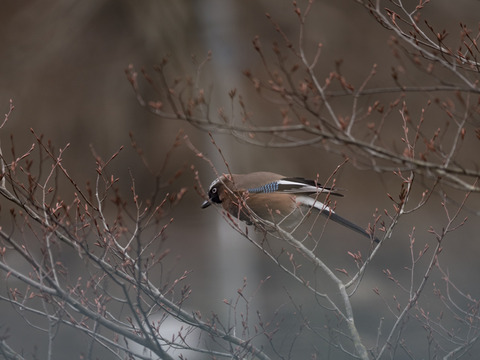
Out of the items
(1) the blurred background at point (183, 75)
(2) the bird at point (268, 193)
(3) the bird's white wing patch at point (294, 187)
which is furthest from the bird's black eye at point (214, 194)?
(1) the blurred background at point (183, 75)

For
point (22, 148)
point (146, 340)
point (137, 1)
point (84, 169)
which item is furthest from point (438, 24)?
point (146, 340)

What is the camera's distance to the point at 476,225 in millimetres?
5258

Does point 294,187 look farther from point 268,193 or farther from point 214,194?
point 214,194

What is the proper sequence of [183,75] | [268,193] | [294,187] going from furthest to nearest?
[183,75] < [268,193] < [294,187]

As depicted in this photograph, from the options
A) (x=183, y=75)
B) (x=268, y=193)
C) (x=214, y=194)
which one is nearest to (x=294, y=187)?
(x=268, y=193)

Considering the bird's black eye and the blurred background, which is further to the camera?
the blurred background

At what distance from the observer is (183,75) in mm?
5043

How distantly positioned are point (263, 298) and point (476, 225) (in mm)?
1700

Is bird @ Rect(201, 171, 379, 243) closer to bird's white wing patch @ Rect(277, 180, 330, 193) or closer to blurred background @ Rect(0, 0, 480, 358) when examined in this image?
bird's white wing patch @ Rect(277, 180, 330, 193)

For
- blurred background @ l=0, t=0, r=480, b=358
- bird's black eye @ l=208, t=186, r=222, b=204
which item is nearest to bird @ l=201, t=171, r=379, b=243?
bird's black eye @ l=208, t=186, r=222, b=204

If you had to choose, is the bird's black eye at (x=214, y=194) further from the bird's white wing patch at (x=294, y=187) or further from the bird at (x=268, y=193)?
the bird's white wing patch at (x=294, y=187)

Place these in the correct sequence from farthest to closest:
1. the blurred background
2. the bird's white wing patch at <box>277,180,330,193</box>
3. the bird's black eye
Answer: the blurred background, the bird's black eye, the bird's white wing patch at <box>277,180,330,193</box>

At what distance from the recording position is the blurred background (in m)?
5.13

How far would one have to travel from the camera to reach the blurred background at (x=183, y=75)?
202 inches
